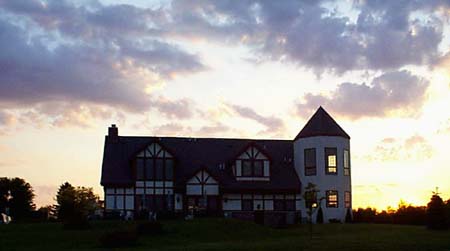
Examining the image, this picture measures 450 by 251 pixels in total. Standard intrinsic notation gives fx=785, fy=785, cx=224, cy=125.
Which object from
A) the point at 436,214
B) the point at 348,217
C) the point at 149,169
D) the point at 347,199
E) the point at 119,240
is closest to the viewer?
the point at 119,240

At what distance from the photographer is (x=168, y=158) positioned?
59969mm

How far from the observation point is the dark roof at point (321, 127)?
59906mm

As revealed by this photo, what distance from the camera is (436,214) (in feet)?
151

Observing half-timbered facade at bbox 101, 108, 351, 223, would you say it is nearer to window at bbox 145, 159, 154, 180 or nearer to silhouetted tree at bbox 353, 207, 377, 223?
window at bbox 145, 159, 154, 180

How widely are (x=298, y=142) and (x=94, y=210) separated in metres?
16.8

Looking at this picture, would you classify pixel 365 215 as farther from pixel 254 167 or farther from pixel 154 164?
pixel 154 164

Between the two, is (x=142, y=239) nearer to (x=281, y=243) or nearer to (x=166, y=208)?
(x=281, y=243)

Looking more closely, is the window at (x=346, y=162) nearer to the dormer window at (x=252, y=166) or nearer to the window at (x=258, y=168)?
the dormer window at (x=252, y=166)

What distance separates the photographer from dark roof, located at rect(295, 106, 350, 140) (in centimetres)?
5991

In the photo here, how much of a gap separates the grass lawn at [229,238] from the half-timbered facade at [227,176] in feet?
33.0

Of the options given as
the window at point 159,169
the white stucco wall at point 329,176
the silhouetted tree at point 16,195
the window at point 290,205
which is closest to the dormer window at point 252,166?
the window at point 290,205

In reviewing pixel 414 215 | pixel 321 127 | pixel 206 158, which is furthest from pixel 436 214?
pixel 206 158

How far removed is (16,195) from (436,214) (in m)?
53.7

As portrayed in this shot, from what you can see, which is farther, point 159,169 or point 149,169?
point 159,169
